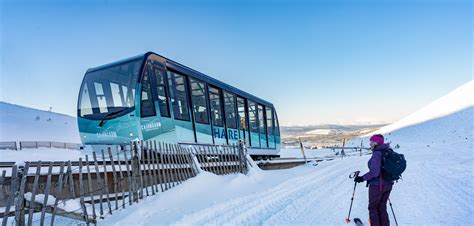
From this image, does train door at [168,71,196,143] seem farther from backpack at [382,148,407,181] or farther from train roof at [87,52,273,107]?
backpack at [382,148,407,181]

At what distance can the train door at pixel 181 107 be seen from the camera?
320 inches

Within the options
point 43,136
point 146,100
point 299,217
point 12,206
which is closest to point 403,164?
point 299,217

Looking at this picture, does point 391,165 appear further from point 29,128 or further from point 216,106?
point 29,128

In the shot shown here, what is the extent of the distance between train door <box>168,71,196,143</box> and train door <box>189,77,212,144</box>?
27 cm

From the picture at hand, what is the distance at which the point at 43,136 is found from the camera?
39344 mm

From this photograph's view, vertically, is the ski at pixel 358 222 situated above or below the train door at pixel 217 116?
below

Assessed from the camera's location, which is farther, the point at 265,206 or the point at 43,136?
the point at 43,136

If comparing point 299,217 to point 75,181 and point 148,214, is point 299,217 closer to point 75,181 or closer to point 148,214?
point 148,214

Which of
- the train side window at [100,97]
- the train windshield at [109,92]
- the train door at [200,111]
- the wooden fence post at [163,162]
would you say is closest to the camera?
the wooden fence post at [163,162]

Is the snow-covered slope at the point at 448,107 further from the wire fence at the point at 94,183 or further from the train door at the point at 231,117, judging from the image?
Result: the wire fence at the point at 94,183

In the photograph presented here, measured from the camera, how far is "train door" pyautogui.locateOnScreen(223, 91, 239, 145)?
10923 millimetres

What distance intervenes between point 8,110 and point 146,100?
2575 inches

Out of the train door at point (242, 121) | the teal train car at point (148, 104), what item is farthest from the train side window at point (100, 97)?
the train door at point (242, 121)

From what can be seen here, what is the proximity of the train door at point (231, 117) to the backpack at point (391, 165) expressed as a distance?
7.41m
